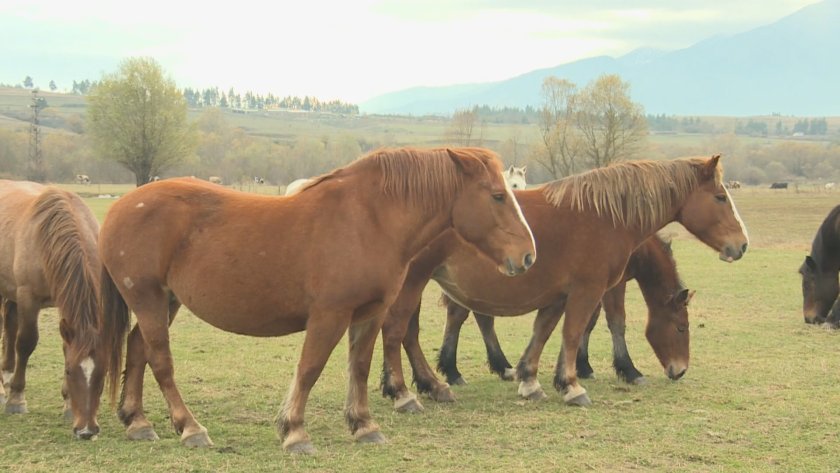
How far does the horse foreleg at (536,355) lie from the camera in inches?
311

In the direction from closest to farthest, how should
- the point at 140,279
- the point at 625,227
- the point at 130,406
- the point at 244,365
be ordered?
the point at 140,279 < the point at 130,406 < the point at 625,227 < the point at 244,365

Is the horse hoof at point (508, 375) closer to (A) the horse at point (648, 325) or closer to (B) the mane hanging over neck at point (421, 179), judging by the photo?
(A) the horse at point (648, 325)

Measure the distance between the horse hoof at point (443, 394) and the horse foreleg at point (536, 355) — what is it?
2.38ft

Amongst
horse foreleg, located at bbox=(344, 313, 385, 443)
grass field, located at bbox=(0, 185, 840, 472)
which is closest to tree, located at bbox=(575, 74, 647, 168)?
grass field, located at bbox=(0, 185, 840, 472)

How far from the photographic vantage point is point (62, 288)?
20.6ft

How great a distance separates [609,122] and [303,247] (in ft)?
193

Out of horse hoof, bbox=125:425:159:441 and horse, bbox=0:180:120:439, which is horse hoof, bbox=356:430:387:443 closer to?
horse hoof, bbox=125:425:159:441

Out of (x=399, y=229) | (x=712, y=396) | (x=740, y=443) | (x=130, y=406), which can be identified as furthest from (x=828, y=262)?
(x=130, y=406)

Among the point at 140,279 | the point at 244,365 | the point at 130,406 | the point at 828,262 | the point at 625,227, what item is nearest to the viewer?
the point at 140,279

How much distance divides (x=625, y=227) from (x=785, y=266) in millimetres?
14998

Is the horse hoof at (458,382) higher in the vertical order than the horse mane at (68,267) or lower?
lower

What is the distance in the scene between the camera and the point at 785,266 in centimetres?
2072

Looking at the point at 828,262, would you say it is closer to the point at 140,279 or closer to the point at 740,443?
the point at 740,443

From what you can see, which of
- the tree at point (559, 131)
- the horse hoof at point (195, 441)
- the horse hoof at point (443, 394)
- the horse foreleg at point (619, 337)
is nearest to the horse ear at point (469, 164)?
the horse hoof at point (443, 394)
